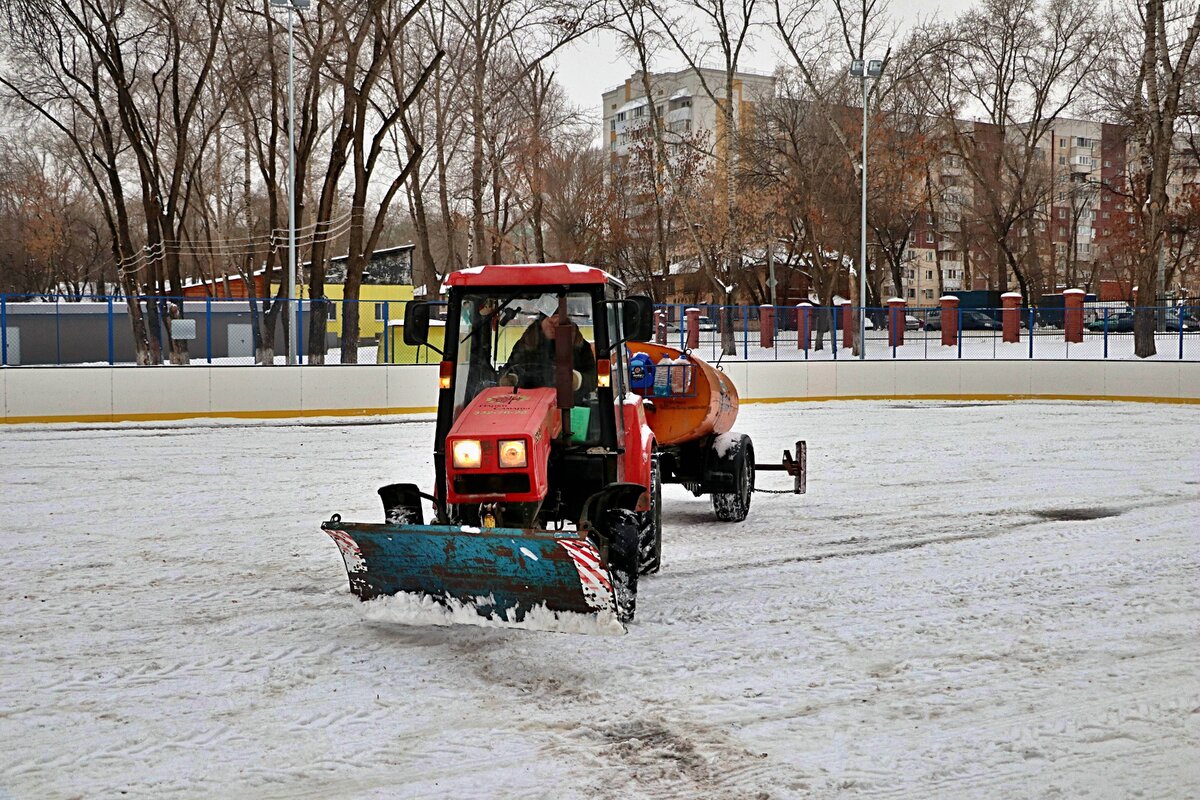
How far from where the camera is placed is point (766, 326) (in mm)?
29875

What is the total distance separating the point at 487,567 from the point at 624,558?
83cm

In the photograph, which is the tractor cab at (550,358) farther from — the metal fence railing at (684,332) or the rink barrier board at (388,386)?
the metal fence railing at (684,332)

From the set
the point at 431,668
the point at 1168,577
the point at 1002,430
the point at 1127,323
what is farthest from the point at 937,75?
the point at 431,668

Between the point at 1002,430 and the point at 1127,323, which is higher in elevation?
the point at 1127,323

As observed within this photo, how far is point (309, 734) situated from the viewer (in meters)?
5.33

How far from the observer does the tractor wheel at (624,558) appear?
691 cm

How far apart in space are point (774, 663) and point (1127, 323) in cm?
2574

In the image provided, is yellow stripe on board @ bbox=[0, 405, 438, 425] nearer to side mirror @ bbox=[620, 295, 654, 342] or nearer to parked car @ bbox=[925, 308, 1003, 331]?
parked car @ bbox=[925, 308, 1003, 331]

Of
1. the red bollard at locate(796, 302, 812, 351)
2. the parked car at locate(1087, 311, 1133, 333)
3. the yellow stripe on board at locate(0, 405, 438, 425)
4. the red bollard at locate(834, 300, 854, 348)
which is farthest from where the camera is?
the red bollard at locate(834, 300, 854, 348)

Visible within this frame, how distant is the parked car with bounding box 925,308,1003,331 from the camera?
29.8 meters

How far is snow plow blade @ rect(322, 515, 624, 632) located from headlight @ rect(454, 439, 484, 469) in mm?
392

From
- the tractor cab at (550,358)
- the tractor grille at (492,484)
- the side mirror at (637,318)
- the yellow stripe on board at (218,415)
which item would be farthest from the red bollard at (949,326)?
the tractor grille at (492,484)

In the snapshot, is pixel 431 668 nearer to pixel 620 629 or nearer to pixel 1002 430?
pixel 620 629

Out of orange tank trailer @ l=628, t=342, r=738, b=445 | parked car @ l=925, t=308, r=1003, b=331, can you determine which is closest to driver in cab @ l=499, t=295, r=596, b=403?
orange tank trailer @ l=628, t=342, r=738, b=445
